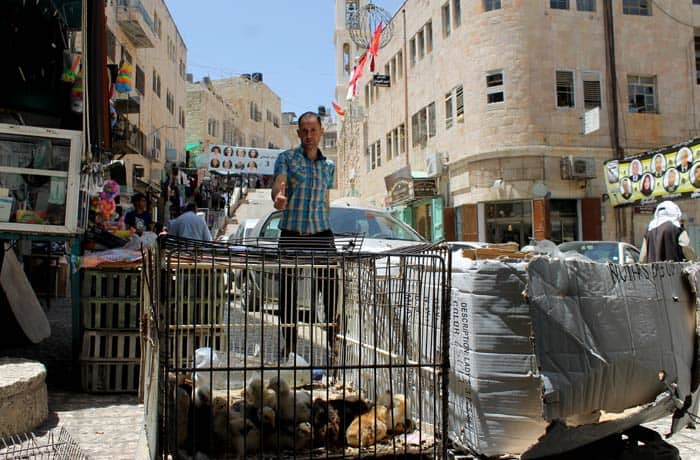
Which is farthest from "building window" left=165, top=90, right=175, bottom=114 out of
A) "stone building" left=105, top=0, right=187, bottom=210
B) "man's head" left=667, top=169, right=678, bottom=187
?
"man's head" left=667, top=169, right=678, bottom=187

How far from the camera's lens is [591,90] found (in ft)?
64.3

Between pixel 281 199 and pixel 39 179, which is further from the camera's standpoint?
pixel 39 179

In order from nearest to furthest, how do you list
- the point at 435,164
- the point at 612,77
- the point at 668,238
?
the point at 668,238 → the point at 612,77 → the point at 435,164

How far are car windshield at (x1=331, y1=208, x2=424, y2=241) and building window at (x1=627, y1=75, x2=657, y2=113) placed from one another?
615 inches

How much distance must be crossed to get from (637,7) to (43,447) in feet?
73.0

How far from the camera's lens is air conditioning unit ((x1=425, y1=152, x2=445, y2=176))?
2245 cm

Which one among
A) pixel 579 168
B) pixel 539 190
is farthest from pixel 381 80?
pixel 579 168

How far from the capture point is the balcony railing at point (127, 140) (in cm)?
1747

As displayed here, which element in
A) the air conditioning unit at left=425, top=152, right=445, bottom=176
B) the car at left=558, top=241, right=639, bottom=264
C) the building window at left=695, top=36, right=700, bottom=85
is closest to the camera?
the car at left=558, top=241, right=639, bottom=264

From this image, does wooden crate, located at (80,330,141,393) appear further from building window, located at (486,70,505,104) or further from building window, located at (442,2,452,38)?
building window, located at (442,2,452,38)

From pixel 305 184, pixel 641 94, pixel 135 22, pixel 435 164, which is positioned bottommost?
pixel 305 184

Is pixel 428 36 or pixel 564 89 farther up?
pixel 428 36

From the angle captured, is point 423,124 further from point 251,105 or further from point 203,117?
point 251,105

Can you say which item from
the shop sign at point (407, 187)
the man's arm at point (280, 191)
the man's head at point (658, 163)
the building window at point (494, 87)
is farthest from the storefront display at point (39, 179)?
the shop sign at point (407, 187)
